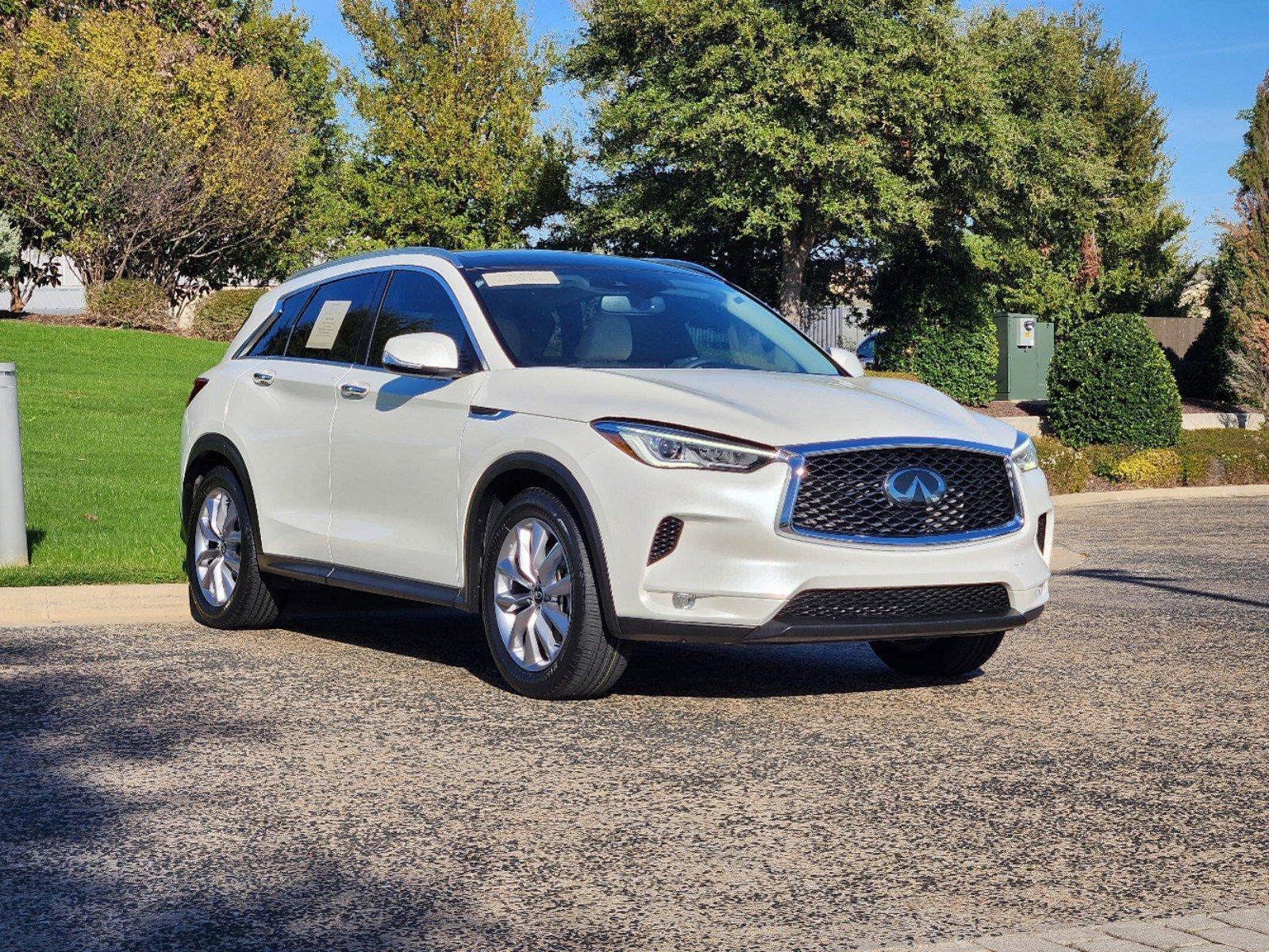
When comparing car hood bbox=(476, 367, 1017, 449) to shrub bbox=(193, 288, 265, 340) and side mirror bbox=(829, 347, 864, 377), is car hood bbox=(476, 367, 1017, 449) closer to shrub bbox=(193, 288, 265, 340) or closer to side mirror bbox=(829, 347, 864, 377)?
side mirror bbox=(829, 347, 864, 377)

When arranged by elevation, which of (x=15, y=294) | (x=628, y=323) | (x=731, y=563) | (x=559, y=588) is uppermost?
(x=15, y=294)

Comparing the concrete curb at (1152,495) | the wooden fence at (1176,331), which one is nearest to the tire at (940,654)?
the concrete curb at (1152,495)

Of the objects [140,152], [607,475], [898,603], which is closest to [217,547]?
[607,475]

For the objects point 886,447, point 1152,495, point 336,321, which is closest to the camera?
point 886,447

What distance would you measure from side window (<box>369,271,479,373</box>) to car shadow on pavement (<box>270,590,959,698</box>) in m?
1.59

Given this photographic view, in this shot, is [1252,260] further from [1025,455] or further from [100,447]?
[1025,455]

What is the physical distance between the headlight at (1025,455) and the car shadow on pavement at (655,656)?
1182 mm

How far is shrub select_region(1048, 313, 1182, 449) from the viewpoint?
2302 centimetres

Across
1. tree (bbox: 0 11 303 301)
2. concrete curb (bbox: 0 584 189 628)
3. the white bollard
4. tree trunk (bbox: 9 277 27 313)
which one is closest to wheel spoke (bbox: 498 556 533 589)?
concrete curb (bbox: 0 584 189 628)

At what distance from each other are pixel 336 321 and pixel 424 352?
4.87 feet

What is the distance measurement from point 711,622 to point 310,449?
285cm

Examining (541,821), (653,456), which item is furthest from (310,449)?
(541,821)

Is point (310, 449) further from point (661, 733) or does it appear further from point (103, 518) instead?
point (103, 518)

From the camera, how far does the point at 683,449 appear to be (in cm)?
660
